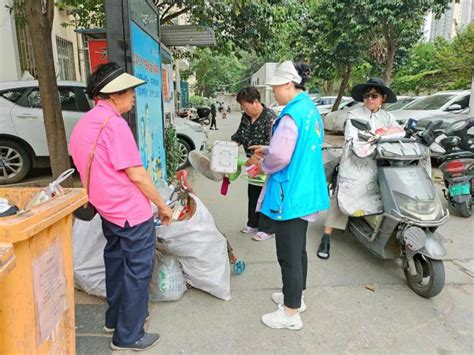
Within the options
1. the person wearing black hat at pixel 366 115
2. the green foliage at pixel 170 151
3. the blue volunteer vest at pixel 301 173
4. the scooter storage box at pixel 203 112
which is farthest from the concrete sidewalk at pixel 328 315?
the scooter storage box at pixel 203 112

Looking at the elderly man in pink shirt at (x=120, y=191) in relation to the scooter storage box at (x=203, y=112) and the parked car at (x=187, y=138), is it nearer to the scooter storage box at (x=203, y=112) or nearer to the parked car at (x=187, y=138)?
the parked car at (x=187, y=138)

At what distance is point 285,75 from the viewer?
7.69ft

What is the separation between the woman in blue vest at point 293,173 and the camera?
226 cm

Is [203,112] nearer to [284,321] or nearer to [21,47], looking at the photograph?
[21,47]

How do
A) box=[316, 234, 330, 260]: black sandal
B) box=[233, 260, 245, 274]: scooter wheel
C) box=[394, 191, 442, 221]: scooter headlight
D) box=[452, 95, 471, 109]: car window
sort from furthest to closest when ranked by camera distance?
1. box=[452, 95, 471, 109]: car window
2. box=[316, 234, 330, 260]: black sandal
3. box=[233, 260, 245, 274]: scooter wheel
4. box=[394, 191, 442, 221]: scooter headlight

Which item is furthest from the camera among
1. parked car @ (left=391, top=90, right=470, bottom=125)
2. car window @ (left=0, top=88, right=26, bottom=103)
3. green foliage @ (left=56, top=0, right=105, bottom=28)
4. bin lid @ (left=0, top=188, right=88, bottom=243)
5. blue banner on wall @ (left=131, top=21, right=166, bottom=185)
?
parked car @ (left=391, top=90, right=470, bottom=125)

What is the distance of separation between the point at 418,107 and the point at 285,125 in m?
9.71

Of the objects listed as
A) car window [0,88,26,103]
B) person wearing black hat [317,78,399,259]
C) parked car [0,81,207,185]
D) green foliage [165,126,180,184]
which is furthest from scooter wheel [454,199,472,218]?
car window [0,88,26,103]

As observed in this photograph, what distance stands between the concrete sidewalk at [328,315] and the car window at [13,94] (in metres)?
4.32

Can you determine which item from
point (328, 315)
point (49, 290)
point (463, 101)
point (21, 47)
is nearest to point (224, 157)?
point (328, 315)

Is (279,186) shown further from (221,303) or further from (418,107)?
(418,107)

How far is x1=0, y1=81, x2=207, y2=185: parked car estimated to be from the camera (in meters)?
6.00

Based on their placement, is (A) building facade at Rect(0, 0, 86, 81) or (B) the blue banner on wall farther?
(A) building facade at Rect(0, 0, 86, 81)

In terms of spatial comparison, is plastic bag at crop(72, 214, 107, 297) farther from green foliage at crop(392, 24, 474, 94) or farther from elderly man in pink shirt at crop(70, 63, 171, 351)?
green foliage at crop(392, 24, 474, 94)
